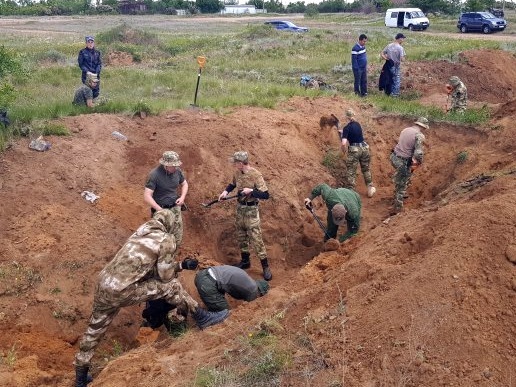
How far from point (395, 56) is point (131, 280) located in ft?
36.2

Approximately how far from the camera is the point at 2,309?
649cm

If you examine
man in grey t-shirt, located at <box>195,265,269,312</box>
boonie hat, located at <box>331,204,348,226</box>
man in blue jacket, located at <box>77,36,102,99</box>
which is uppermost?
man in blue jacket, located at <box>77,36,102,99</box>

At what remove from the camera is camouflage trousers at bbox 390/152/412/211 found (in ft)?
30.4

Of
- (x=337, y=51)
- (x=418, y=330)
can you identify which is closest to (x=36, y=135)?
(x=418, y=330)

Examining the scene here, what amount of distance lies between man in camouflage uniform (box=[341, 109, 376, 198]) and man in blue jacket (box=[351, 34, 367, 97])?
437 centimetres

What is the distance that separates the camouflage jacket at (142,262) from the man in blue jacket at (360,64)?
961 centimetres

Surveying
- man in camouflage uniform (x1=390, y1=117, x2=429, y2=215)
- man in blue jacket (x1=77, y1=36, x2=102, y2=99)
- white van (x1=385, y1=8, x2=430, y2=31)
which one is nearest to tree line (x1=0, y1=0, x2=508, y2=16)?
white van (x1=385, y1=8, x2=430, y2=31)

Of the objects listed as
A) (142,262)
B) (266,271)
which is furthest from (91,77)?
(142,262)

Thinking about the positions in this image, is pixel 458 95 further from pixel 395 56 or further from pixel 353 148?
pixel 353 148

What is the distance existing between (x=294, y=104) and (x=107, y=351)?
24.1 feet

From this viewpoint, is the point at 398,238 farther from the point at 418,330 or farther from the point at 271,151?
the point at 271,151

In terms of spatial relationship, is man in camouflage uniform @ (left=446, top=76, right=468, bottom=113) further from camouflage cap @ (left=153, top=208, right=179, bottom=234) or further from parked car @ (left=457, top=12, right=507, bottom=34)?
parked car @ (left=457, top=12, right=507, bottom=34)

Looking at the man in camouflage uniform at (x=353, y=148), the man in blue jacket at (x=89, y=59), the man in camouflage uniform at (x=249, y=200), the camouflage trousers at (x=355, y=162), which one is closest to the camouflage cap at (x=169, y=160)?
the man in camouflage uniform at (x=249, y=200)

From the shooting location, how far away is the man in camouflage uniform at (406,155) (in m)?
8.96
